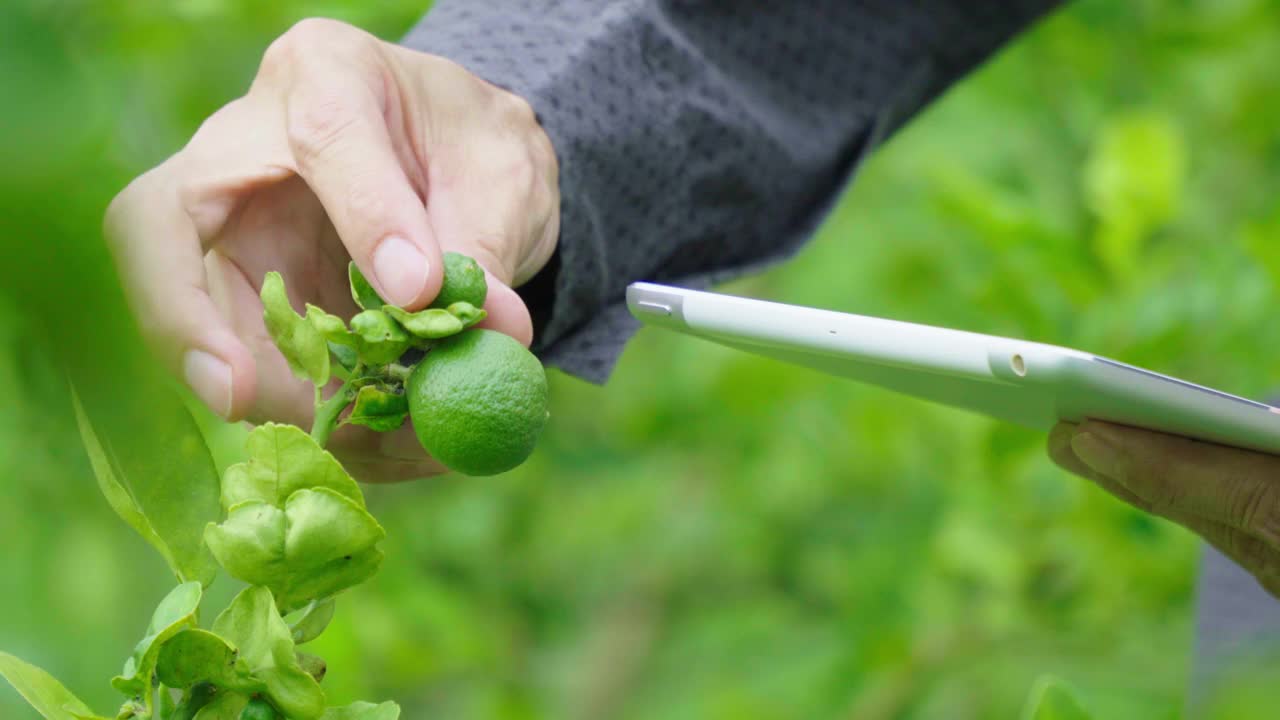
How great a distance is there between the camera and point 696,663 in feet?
6.62

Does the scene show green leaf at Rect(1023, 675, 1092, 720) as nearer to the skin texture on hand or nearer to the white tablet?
the white tablet

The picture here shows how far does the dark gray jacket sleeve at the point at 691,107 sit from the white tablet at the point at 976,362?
0.20 m

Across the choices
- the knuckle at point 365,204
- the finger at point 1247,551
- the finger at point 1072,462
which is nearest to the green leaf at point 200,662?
the knuckle at point 365,204

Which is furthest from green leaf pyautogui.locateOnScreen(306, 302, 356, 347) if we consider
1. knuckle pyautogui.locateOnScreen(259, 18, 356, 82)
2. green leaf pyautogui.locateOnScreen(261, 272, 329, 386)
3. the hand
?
the hand

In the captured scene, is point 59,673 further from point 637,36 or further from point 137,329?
point 637,36

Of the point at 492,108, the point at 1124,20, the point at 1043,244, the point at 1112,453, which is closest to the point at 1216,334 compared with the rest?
the point at 1043,244

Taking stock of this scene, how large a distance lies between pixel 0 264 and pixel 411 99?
2.00ft

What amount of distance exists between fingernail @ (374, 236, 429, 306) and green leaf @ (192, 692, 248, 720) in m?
0.17

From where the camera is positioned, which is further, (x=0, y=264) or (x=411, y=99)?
(x=411, y=99)

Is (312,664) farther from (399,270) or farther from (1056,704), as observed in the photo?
(1056,704)

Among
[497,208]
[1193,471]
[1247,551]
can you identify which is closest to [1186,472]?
[1193,471]

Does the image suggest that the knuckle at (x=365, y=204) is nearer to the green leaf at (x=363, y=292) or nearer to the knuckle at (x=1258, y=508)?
the green leaf at (x=363, y=292)

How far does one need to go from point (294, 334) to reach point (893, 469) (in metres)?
1.46

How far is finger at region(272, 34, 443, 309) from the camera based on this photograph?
562 mm
